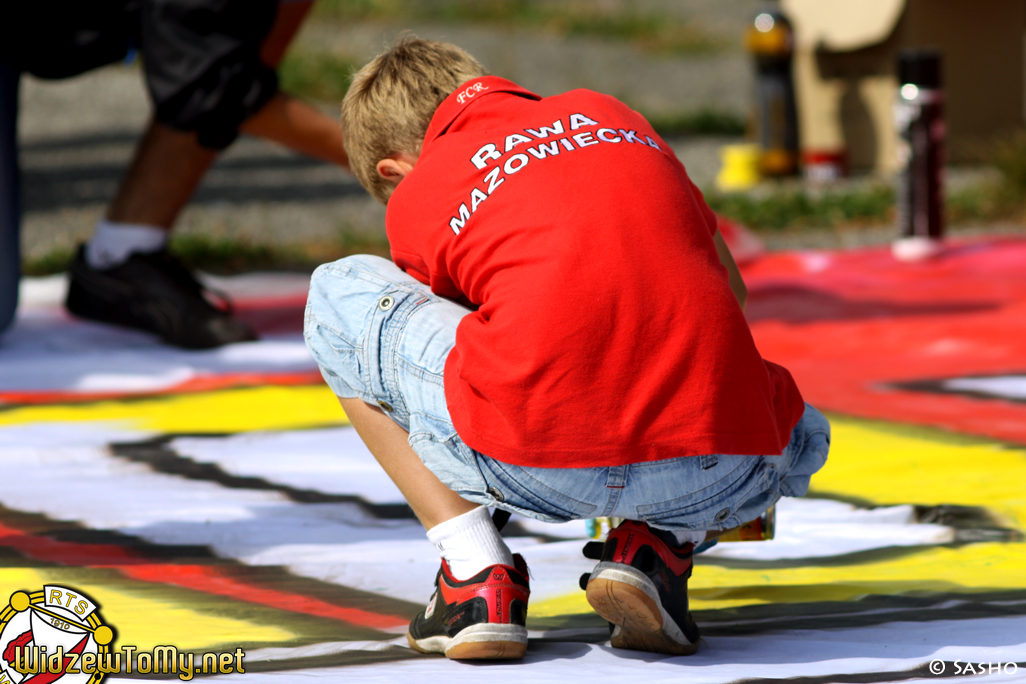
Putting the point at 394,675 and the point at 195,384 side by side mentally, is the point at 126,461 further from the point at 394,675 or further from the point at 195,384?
the point at 394,675

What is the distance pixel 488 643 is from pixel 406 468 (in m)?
0.20

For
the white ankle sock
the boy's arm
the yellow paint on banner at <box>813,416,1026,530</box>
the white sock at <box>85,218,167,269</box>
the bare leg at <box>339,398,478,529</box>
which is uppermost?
the boy's arm

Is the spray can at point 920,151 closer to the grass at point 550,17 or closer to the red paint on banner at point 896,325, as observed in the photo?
the red paint on banner at point 896,325

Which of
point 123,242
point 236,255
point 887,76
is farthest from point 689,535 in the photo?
point 887,76

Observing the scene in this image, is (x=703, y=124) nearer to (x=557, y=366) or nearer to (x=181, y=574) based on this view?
(x=181, y=574)

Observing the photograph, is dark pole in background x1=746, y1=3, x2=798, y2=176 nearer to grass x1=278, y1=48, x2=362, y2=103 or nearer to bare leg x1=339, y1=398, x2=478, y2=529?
grass x1=278, y1=48, x2=362, y2=103

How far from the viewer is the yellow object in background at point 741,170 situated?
4.84m

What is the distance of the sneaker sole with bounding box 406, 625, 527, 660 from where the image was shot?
3.38 ft

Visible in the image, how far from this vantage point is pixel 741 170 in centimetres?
487

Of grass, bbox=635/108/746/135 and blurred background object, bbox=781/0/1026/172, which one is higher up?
blurred background object, bbox=781/0/1026/172

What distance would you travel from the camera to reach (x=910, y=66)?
3.12 m

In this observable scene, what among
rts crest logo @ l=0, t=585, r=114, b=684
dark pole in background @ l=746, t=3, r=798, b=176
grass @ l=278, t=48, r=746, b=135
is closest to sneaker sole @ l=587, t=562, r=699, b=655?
rts crest logo @ l=0, t=585, r=114, b=684

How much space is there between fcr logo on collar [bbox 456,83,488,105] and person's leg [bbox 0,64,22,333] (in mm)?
1448

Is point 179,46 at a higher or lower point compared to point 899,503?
higher
